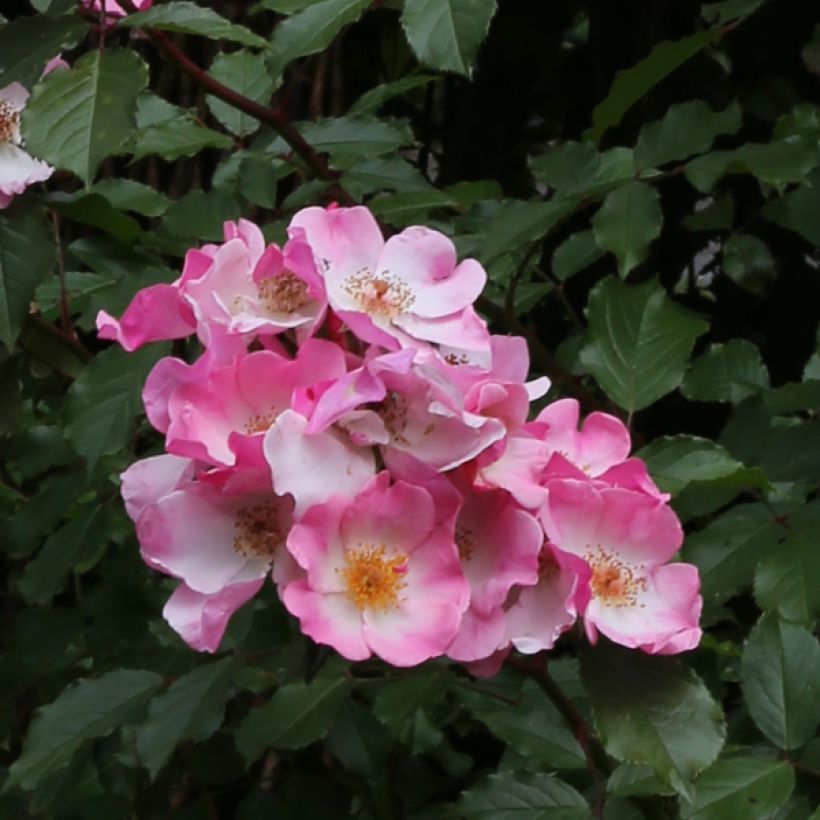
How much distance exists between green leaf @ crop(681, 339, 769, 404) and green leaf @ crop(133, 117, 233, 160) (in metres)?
0.45

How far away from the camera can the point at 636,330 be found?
0.85 metres

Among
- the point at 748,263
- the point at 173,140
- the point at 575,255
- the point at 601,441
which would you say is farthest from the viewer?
the point at 748,263

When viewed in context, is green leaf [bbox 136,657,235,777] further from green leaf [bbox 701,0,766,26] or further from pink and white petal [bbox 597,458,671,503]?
green leaf [bbox 701,0,766,26]

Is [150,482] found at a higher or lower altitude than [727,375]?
higher

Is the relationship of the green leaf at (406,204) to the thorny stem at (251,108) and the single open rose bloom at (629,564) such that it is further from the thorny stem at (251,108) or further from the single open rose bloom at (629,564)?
the single open rose bloom at (629,564)

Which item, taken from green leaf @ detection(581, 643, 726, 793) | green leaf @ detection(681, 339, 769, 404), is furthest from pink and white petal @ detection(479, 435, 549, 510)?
green leaf @ detection(681, 339, 769, 404)

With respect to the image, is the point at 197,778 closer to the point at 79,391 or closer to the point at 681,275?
the point at 79,391

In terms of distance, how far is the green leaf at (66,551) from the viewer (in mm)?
859

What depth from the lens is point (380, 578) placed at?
1.72ft

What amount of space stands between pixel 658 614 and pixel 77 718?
0.41 metres

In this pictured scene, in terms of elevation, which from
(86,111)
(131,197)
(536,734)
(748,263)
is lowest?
(748,263)

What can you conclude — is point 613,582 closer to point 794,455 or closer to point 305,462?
point 305,462

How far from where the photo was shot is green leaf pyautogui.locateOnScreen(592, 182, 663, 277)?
0.85 m

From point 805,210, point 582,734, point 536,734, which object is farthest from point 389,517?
point 805,210
